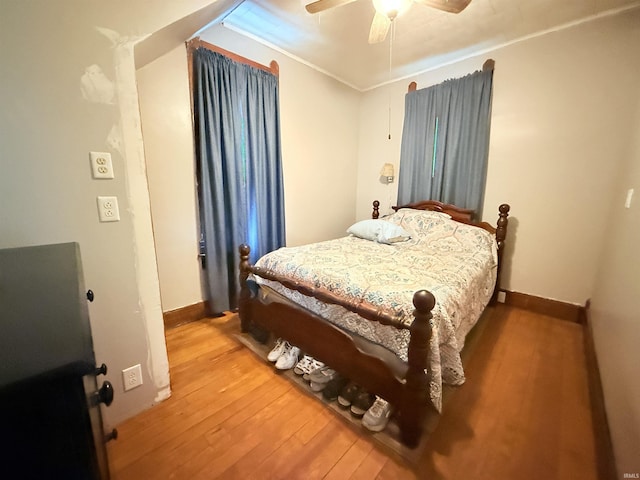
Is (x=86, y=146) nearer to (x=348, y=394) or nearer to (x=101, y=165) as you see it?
(x=101, y=165)

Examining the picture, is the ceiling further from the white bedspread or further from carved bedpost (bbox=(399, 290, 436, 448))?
carved bedpost (bbox=(399, 290, 436, 448))

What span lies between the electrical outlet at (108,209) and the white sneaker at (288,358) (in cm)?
126

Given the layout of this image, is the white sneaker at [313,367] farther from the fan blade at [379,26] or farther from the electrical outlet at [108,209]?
the fan blade at [379,26]

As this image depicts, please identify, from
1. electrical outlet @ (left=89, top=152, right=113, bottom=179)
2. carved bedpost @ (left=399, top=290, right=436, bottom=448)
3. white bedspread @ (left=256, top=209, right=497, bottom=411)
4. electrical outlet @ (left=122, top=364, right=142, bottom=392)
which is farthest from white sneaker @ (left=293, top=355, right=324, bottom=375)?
electrical outlet @ (left=89, top=152, right=113, bottom=179)

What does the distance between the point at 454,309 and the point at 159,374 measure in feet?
5.48

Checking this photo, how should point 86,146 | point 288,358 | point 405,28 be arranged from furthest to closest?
1. point 405,28
2. point 288,358
3. point 86,146

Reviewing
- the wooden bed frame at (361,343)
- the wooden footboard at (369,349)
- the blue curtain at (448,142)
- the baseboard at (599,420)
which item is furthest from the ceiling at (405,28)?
the baseboard at (599,420)

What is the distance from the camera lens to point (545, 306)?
8.48 feet

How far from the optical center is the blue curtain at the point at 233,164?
2.26m

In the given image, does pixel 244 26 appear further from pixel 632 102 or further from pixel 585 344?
pixel 585 344

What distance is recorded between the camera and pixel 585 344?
205 centimetres

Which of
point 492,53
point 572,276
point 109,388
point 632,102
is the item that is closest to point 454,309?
point 109,388

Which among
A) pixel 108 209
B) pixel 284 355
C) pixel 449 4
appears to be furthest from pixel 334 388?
pixel 449 4

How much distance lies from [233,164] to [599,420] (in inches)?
115
